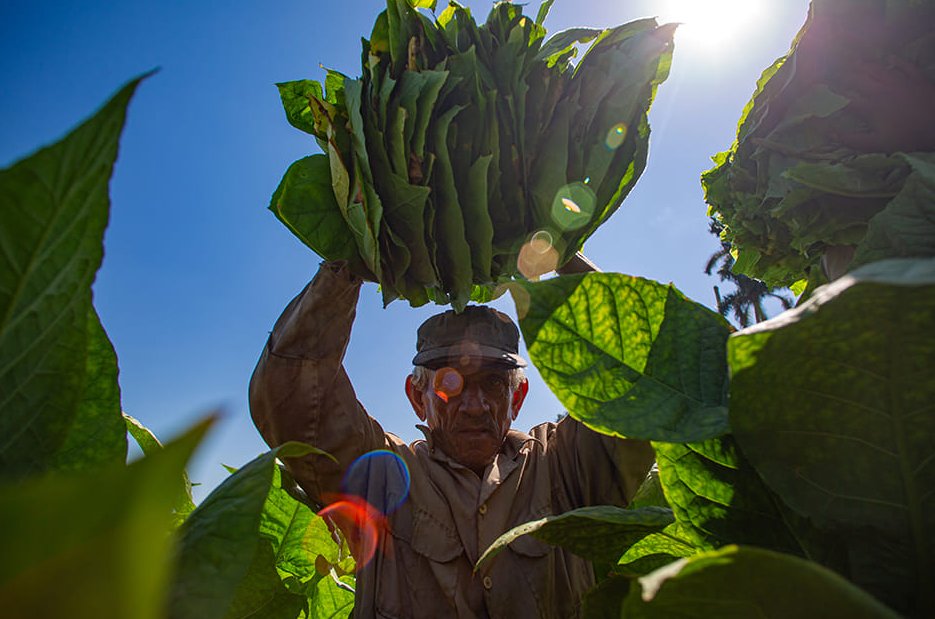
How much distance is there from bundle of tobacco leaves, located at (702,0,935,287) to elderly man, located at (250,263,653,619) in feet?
3.90

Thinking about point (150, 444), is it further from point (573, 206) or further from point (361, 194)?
point (573, 206)

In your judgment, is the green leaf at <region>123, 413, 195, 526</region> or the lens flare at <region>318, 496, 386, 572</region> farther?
the lens flare at <region>318, 496, 386, 572</region>

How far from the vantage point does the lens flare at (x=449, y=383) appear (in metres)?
2.80

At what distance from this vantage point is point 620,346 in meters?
0.55

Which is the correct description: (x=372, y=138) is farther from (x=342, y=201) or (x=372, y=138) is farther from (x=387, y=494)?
(x=387, y=494)

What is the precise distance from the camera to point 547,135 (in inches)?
48.8

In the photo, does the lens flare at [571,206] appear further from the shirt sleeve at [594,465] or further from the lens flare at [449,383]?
the lens flare at [449,383]

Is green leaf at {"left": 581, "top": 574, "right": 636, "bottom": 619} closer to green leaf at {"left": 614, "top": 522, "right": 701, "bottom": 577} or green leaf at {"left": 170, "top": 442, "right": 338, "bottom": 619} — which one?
green leaf at {"left": 614, "top": 522, "right": 701, "bottom": 577}

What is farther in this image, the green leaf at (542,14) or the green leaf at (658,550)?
the green leaf at (542,14)

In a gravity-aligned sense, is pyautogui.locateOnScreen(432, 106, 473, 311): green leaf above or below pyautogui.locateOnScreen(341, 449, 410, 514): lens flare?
above

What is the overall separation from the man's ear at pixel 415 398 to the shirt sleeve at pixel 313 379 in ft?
2.64

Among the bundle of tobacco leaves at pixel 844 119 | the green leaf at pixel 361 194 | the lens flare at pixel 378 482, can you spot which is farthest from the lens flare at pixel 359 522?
the bundle of tobacco leaves at pixel 844 119

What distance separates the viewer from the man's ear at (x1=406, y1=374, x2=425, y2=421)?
3199 mm

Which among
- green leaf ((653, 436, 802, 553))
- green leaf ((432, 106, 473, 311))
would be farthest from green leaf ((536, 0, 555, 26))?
green leaf ((653, 436, 802, 553))
